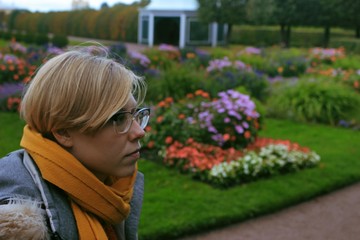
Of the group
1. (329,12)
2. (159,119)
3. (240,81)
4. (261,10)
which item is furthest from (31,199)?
(261,10)

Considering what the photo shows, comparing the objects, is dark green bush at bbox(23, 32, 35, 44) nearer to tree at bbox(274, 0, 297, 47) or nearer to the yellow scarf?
tree at bbox(274, 0, 297, 47)

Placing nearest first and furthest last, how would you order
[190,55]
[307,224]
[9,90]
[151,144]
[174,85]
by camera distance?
[307,224] < [151,144] < [9,90] < [174,85] < [190,55]

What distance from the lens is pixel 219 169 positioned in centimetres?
547

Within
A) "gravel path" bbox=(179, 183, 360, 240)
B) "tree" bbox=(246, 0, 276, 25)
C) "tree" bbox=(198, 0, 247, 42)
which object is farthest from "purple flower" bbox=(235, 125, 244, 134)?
"tree" bbox=(246, 0, 276, 25)

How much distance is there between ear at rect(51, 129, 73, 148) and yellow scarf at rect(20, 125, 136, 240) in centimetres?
2

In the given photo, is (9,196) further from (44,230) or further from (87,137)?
(87,137)

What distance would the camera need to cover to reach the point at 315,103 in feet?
32.2

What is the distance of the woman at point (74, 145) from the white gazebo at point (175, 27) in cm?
3537

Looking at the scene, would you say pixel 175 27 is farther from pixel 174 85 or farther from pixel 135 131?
pixel 135 131

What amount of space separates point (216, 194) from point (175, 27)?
112ft

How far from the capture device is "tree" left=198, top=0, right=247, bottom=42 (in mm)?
34031

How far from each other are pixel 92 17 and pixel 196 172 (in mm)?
38862

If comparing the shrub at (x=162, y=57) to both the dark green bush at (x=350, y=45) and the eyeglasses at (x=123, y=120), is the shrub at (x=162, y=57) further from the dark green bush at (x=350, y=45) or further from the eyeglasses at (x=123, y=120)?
the dark green bush at (x=350, y=45)

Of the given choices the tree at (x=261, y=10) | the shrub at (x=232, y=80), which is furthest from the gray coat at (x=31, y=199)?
the tree at (x=261, y=10)
